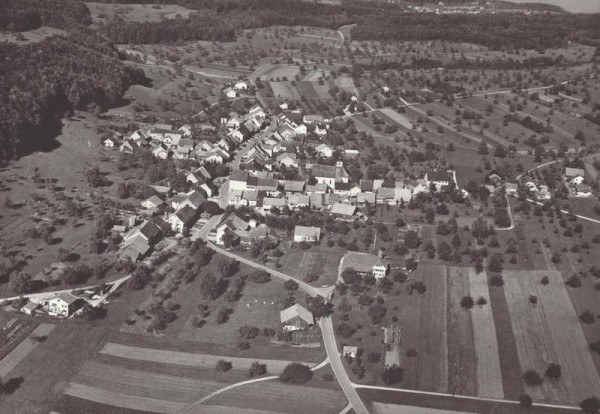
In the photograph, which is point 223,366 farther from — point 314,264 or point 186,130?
point 186,130

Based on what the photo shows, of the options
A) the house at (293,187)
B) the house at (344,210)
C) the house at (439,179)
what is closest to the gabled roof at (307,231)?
the house at (344,210)

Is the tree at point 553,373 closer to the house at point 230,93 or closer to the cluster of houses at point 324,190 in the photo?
the cluster of houses at point 324,190

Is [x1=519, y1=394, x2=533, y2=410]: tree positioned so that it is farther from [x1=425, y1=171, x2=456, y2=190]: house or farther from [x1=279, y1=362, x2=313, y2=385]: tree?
[x1=425, y1=171, x2=456, y2=190]: house

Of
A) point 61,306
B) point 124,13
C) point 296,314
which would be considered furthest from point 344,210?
point 124,13

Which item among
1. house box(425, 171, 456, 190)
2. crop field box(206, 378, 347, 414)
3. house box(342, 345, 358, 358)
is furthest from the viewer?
house box(425, 171, 456, 190)

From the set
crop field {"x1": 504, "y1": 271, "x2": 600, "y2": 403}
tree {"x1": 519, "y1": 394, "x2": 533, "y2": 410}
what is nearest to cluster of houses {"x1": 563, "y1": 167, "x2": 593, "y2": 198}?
crop field {"x1": 504, "y1": 271, "x2": 600, "y2": 403}

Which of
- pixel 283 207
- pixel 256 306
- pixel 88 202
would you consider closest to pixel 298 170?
pixel 283 207

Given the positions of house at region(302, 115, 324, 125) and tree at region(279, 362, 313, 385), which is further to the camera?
house at region(302, 115, 324, 125)

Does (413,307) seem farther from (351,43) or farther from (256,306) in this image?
(351,43)

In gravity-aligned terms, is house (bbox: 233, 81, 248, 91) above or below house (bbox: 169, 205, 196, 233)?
below
